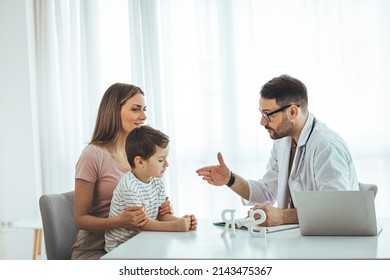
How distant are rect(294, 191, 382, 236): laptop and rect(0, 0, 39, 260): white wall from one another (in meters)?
2.40

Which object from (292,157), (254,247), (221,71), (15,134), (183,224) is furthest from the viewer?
(15,134)

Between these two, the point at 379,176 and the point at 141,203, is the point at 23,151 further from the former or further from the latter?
the point at 379,176

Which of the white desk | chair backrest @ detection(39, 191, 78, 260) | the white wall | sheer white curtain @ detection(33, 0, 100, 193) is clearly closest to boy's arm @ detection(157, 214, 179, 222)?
the white desk

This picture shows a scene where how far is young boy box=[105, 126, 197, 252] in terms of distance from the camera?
1817 millimetres

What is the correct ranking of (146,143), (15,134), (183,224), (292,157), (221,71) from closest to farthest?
(183,224)
(146,143)
(292,157)
(221,71)
(15,134)

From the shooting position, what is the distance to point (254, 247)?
1468mm

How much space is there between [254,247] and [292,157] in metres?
0.74

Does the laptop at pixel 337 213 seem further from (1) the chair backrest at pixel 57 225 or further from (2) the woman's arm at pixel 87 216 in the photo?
(1) the chair backrest at pixel 57 225

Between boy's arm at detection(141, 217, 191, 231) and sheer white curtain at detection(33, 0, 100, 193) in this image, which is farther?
sheer white curtain at detection(33, 0, 100, 193)

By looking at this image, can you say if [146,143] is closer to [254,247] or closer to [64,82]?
[254,247]

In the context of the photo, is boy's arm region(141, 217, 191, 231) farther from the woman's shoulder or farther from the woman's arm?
the woman's shoulder

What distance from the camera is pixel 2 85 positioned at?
11.5ft

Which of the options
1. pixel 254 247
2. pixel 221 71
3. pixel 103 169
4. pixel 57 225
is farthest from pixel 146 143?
pixel 221 71
